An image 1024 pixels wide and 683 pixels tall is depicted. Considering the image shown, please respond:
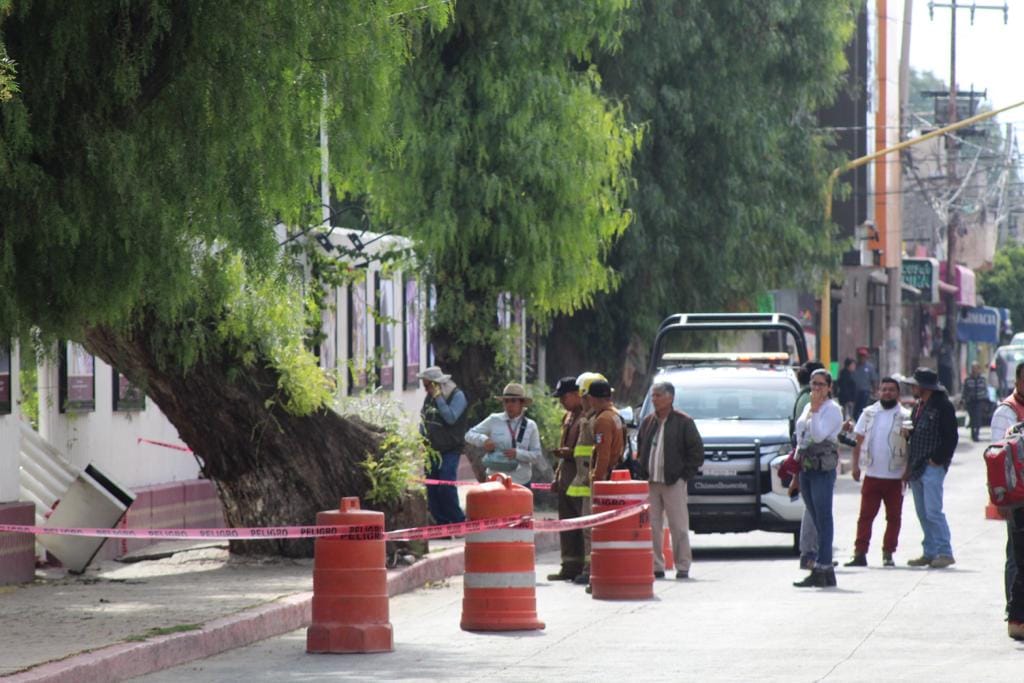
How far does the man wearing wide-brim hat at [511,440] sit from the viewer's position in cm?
1806

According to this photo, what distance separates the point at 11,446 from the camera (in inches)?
642

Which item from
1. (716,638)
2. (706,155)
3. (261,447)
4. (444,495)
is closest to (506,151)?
(444,495)

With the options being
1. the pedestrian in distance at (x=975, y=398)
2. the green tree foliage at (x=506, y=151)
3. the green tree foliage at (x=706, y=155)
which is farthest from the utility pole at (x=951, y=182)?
the green tree foliage at (x=506, y=151)

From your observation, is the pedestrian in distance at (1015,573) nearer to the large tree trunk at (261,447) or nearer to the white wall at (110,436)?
the large tree trunk at (261,447)

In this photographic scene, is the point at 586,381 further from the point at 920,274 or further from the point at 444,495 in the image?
the point at 920,274

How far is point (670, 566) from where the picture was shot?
18.8m

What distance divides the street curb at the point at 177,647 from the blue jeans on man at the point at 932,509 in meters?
5.03

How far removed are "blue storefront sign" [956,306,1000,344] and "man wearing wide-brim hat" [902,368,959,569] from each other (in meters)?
63.0

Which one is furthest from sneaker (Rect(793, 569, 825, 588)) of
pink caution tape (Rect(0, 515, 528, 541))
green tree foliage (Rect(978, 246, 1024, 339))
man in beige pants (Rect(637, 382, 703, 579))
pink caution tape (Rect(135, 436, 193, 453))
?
green tree foliage (Rect(978, 246, 1024, 339))

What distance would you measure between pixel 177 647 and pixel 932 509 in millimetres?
8598

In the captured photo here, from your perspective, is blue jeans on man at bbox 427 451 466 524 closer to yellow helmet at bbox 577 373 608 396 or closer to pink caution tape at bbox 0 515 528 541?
yellow helmet at bbox 577 373 608 396

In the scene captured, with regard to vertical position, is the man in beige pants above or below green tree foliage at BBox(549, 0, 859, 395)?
below

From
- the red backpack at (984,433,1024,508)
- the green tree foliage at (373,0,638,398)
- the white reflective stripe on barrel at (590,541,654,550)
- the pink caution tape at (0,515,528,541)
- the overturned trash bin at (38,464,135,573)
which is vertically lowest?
the white reflective stripe on barrel at (590,541,654,550)

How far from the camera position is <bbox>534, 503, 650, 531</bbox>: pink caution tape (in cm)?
1474
